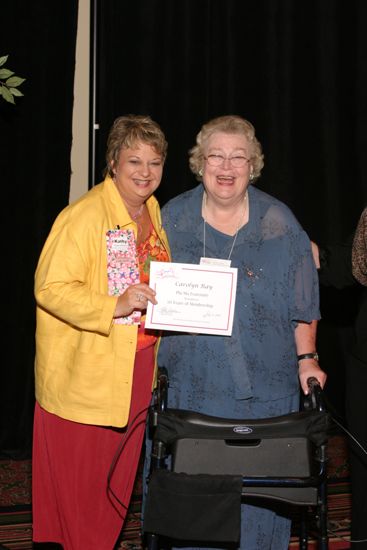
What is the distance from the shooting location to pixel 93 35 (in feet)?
15.7

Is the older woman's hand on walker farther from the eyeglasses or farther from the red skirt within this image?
the eyeglasses

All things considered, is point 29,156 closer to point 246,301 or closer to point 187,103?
point 187,103

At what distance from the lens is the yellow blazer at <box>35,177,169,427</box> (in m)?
3.10

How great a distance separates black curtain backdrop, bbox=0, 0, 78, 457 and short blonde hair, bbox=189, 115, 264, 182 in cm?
182

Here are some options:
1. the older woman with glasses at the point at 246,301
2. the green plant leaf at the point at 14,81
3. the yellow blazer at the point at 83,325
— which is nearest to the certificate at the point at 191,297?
the older woman with glasses at the point at 246,301

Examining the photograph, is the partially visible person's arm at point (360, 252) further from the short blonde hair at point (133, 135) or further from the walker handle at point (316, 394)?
the short blonde hair at point (133, 135)

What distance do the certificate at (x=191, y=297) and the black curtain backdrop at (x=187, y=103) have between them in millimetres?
1989

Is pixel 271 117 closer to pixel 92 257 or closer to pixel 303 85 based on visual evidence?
pixel 303 85

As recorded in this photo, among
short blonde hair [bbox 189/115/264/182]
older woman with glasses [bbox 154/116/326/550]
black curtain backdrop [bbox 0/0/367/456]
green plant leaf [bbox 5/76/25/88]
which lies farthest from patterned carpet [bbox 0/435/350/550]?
green plant leaf [bbox 5/76/25/88]

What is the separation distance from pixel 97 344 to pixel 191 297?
478mm

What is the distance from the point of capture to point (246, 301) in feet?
10.2

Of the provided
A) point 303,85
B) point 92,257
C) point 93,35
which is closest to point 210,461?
point 92,257

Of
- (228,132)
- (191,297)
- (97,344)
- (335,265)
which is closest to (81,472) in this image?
(97,344)
